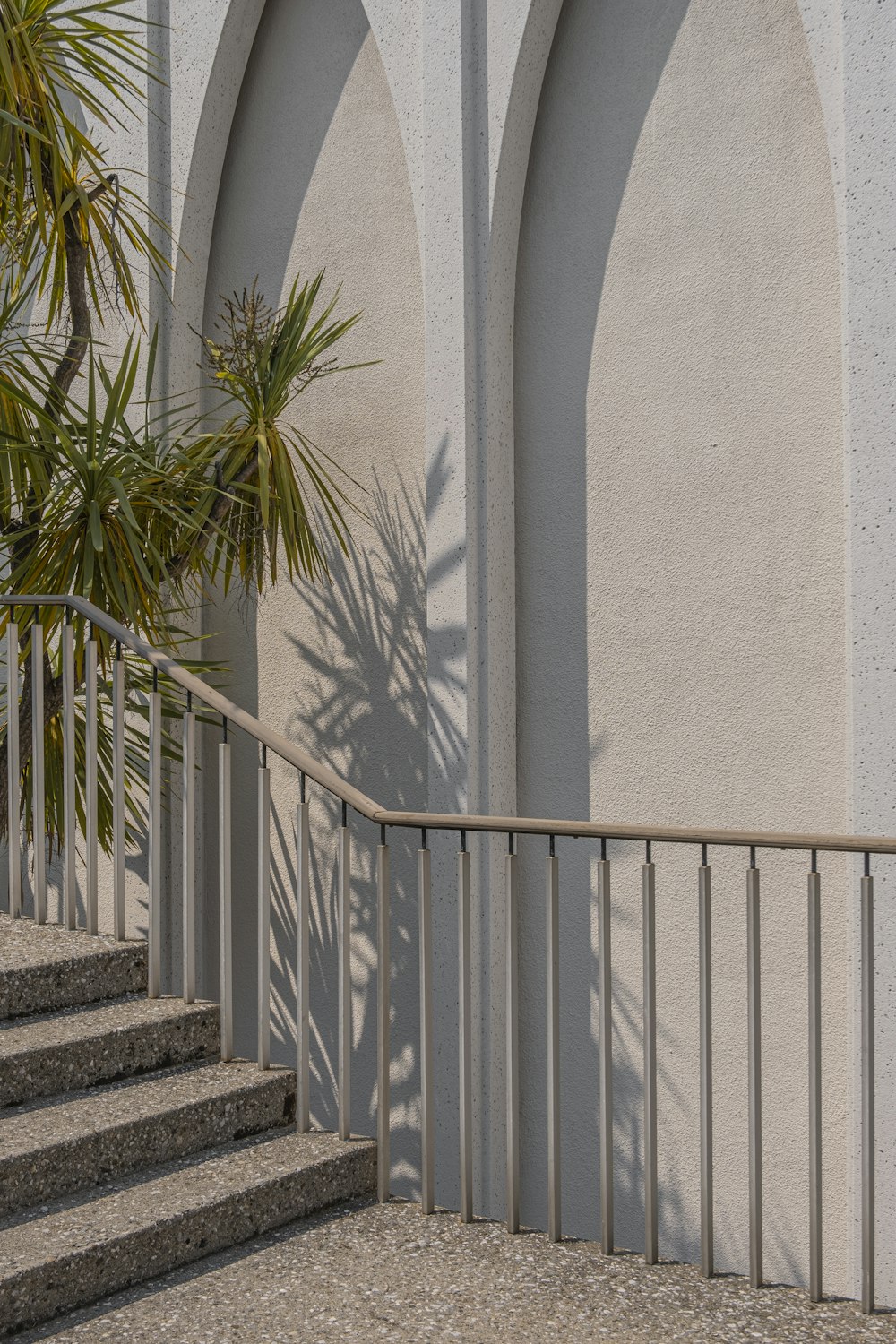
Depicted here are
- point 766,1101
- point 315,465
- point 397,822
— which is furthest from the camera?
point 315,465

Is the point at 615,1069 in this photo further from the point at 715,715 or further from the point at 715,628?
the point at 715,628

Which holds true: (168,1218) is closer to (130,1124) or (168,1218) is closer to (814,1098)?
(130,1124)

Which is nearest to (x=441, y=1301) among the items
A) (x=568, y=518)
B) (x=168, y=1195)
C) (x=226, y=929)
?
(x=168, y=1195)

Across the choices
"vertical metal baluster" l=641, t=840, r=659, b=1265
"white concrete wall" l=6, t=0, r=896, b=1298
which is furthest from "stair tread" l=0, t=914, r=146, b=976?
"vertical metal baluster" l=641, t=840, r=659, b=1265

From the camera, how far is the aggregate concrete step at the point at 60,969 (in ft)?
10.7

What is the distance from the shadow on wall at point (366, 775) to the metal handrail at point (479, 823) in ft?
4.13

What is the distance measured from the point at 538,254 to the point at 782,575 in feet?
4.45

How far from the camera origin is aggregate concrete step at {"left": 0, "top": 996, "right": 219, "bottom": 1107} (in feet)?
9.91

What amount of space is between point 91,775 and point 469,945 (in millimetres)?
1567

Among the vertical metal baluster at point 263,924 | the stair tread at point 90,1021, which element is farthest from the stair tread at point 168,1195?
the stair tread at point 90,1021

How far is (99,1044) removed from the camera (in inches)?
124

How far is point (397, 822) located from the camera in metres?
3.06

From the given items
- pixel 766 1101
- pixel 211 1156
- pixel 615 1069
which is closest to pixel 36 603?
pixel 211 1156

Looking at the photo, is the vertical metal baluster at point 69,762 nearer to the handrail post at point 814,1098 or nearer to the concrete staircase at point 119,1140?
the concrete staircase at point 119,1140
